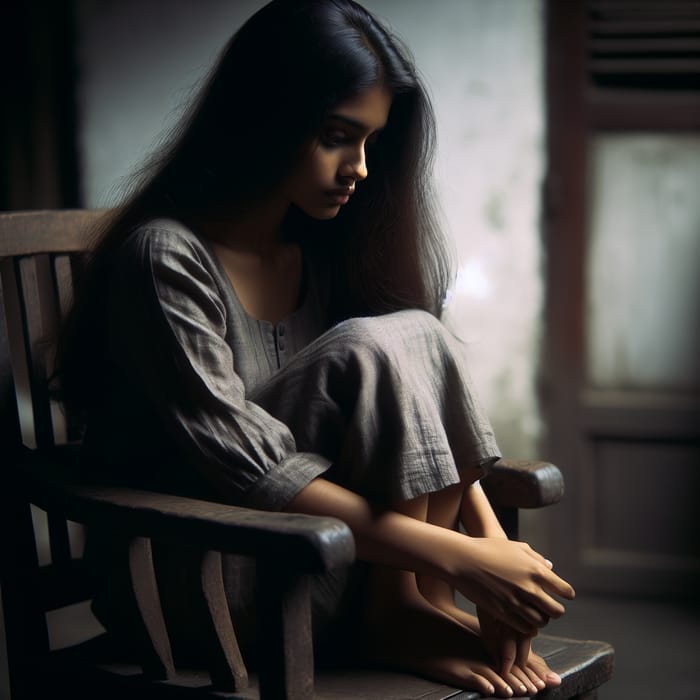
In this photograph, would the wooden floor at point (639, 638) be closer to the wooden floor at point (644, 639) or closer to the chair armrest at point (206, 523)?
the wooden floor at point (644, 639)

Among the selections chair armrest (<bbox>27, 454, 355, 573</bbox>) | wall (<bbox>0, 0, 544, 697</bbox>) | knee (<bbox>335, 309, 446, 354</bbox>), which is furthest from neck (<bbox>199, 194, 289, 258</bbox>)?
wall (<bbox>0, 0, 544, 697</bbox>)

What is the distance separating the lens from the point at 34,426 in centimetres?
170

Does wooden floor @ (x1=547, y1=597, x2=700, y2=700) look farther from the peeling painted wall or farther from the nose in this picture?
the nose

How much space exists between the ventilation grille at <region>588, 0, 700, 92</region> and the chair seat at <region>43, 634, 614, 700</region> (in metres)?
1.99

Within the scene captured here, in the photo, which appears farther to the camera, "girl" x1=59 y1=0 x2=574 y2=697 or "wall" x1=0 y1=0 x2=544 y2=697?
"wall" x1=0 y1=0 x2=544 y2=697

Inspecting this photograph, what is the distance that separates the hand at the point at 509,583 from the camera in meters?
1.32

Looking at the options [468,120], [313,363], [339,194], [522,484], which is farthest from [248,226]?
[468,120]

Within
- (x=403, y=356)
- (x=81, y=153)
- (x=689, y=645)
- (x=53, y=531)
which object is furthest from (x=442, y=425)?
(x=81, y=153)

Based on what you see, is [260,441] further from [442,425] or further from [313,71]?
[313,71]

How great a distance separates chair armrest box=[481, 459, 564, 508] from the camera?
1.60 meters

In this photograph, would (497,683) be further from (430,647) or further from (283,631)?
(283,631)

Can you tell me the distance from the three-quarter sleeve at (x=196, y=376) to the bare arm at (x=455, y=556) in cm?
4

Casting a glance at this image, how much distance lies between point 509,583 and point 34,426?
75cm

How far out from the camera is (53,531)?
1.68 m
